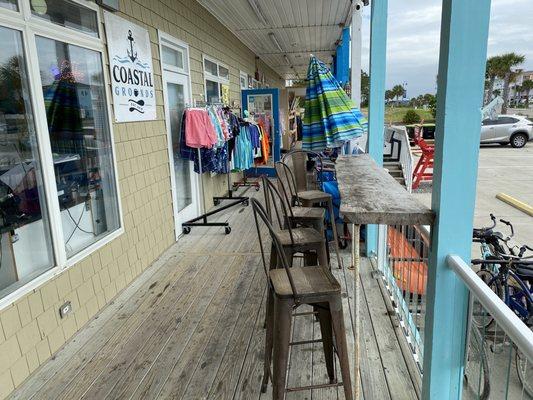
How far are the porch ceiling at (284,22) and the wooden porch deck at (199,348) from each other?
4.16 meters

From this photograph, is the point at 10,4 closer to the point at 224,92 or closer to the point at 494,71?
the point at 224,92

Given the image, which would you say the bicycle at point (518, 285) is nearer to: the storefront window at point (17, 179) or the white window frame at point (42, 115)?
the white window frame at point (42, 115)

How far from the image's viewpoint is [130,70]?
143 inches

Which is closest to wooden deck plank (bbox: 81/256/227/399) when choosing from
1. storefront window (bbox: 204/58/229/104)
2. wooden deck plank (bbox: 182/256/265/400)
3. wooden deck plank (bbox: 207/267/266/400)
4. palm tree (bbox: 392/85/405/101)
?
wooden deck plank (bbox: 182/256/265/400)

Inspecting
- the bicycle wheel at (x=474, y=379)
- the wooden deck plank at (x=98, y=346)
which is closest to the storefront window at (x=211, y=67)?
the wooden deck plank at (x=98, y=346)

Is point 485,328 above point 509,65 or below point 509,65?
below

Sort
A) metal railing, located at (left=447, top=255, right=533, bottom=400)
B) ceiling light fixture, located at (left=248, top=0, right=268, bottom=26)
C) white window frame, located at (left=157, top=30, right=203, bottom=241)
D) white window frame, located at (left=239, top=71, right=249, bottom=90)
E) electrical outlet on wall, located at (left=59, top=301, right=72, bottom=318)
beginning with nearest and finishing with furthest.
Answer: metal railing, located at (left=447, top=255, right=533, bottom=400), electrical outlet on wall, located at (left=59, top=301, right=72, bottom=318), white window frame, located at (left=157, top=30, right=203, bottom=241), ceiling light fixture, located at (left=248, top=0, right=268, bottom=26), white window frame, located at (left=239, top=71, right=249, bottom=90)

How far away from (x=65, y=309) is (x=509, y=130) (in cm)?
1848

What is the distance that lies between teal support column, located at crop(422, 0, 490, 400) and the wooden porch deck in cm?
55

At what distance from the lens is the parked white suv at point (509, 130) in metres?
16.5

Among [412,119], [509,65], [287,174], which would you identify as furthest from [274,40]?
[509,65]

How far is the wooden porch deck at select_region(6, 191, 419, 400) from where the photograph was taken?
219cm

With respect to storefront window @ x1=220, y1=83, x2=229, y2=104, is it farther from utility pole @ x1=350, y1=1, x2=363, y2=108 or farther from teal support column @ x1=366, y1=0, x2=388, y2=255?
teal support column @ x1=366, y1=0, x2=388, y2=255

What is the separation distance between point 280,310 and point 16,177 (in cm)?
173
